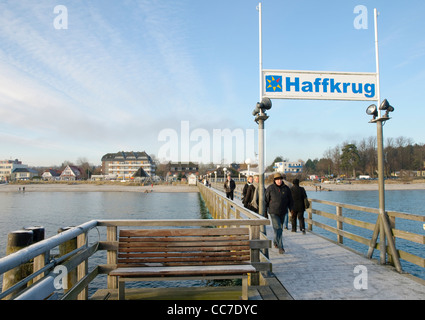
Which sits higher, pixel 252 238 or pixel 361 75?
pixel 361 75

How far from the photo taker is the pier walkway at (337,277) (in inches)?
164

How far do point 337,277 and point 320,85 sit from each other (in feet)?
12.3

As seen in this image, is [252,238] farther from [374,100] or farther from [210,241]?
[374,100]

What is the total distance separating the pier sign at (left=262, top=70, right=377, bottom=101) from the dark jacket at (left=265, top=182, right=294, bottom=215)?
197cm

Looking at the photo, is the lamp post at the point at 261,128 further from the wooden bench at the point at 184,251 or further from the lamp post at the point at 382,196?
the wooden bench at the point at 184,251

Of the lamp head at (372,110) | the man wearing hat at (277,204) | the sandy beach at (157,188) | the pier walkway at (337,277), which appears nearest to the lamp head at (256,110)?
the man wearing hat at (277,204)

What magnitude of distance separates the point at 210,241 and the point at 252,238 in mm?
733

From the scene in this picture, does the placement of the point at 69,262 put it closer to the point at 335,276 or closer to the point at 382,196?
the point at 335,276

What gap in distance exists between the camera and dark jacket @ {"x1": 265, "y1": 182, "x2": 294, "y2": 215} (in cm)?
658

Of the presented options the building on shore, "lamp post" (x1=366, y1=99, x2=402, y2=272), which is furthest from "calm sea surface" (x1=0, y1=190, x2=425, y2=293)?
the building on shore

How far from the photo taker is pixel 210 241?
4043 mm

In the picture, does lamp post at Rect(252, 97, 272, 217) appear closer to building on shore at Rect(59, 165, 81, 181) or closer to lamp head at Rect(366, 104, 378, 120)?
lamp head at Rect(366, 104, 378, 120)

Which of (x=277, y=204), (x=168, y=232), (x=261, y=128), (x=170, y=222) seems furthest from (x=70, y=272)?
(x=261, y=128)
